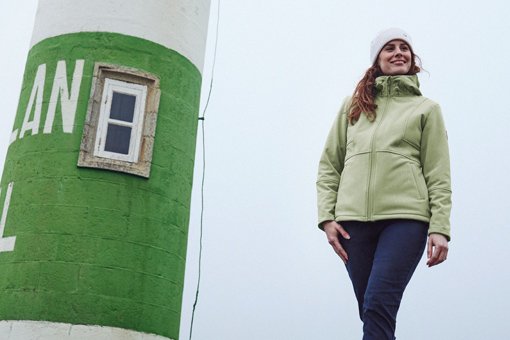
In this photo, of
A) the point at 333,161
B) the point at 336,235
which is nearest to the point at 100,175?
the point at 333,161

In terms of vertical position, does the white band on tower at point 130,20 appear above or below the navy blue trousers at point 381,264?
above

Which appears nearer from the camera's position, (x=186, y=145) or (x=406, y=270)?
(x=406, y=270)

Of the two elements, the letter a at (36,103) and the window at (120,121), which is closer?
the window at (120,121)

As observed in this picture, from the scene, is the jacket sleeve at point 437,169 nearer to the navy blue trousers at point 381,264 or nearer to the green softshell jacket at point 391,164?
the green softshell jacket at point 391,164

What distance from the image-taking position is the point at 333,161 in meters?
4.01

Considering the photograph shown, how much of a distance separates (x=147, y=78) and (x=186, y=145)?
1.09 meters

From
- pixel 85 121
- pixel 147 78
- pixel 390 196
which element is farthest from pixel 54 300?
pixel 390 196

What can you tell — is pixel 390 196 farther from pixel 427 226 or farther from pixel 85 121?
pixel 85 121

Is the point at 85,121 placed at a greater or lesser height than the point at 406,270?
greater

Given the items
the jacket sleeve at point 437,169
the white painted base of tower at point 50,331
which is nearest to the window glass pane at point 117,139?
the white painted base of tower at point 50,331

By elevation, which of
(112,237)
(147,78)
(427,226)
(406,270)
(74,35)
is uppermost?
(74,35)

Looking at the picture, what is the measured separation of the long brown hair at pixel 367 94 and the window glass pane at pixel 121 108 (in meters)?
5.03

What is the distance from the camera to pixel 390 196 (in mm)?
3531

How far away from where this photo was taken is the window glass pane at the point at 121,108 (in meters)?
8.48
